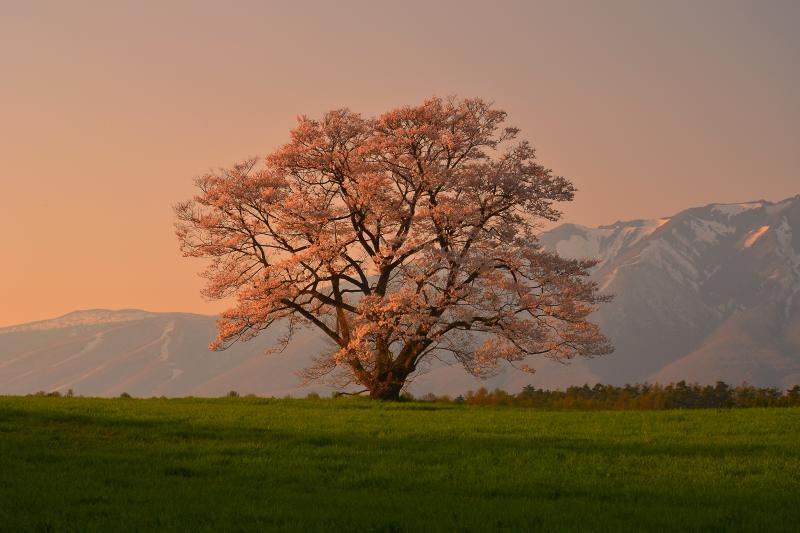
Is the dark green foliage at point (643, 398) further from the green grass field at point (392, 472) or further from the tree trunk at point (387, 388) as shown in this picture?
the green grass field at point (392, 472)

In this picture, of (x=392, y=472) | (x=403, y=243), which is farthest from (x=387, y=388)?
Result: (x=392, y=472)

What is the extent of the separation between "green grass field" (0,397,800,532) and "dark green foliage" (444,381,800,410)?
1200 centimetres

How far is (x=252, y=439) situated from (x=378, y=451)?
495 cm

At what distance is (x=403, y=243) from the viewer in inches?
2050

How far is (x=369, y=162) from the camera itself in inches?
2114

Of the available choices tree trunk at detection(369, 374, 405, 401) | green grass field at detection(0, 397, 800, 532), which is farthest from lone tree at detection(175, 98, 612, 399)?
green grass field at detection(0, 397, 800, 532)

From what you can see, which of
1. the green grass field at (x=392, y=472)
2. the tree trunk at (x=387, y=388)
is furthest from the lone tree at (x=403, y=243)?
the green grass field at (x=392, y=472)

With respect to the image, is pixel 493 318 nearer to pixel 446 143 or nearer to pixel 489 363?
pixel 489 363

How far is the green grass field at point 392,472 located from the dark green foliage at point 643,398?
1200cm

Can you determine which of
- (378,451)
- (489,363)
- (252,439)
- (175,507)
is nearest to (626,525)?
(175,507)

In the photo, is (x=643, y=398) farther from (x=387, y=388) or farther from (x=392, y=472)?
(x=392, y=472)

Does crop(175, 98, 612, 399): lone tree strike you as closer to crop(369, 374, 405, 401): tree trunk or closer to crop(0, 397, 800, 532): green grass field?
crop(369, 374, 405, 401): tree trunk

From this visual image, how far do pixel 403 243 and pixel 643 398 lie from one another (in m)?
16.0

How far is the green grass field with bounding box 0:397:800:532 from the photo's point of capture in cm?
1925
